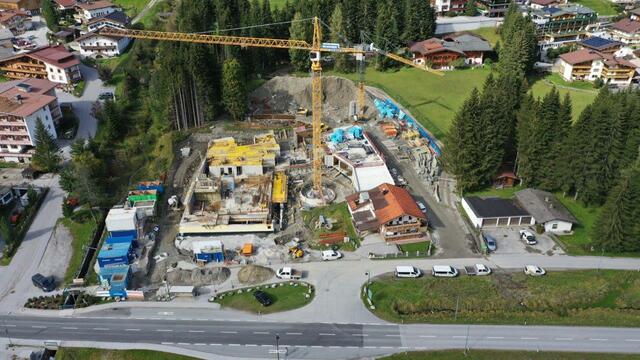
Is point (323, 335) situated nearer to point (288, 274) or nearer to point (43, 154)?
point (288, 274)

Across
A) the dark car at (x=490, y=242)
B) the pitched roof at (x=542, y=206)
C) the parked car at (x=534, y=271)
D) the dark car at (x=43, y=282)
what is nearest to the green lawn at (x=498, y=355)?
the parked car at (x=534, y=271)

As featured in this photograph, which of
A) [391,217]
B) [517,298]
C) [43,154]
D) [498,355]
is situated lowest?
[498,355]

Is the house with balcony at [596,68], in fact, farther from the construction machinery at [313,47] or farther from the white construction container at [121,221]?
the white construction container at [121,221]


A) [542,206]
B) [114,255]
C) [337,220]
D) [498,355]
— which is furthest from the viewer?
[337,220]

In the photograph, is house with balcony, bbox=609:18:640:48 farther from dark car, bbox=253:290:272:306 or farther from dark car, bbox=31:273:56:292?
dark car, bbox=31:273:56:292

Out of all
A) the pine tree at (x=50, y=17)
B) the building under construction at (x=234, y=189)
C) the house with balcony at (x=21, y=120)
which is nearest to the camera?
the building under construction at (x=234, y=189)

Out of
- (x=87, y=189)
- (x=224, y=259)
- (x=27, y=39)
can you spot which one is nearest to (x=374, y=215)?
(x=224, y=259)

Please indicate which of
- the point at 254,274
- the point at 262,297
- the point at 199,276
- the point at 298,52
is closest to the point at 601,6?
the point at 298,52

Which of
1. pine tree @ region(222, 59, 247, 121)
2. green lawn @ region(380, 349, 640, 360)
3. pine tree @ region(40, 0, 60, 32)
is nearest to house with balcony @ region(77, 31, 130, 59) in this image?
pine tree @ region(40, 0, 60, 32)
